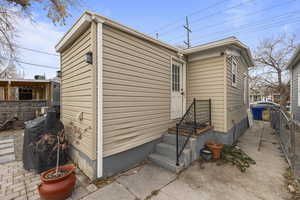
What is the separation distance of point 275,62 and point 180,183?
16.1 m

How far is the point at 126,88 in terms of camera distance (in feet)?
10.2

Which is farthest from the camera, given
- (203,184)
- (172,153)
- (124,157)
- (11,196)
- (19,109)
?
(19,109)

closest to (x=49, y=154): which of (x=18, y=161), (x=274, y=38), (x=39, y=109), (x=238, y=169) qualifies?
(x=18, y=161)

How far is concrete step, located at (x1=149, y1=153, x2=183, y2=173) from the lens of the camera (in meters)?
3.00

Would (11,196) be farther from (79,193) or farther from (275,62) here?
(275,62)

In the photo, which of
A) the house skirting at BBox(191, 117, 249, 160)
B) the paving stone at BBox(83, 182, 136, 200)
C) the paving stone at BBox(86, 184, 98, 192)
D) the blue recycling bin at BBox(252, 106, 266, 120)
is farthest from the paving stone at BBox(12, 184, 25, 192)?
the blue recycling bin at BBox(252, 106, 266, 120)

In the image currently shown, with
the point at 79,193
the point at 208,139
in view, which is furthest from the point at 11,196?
the point at 208,139

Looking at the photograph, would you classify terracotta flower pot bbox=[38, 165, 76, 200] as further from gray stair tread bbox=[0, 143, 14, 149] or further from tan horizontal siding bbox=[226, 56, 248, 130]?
tan horizontal siding bbox=[226, 56, 248, 130]

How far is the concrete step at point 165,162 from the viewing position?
300cm

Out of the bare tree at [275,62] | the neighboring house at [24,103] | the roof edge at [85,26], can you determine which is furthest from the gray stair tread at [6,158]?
the bare tree at [275,62]

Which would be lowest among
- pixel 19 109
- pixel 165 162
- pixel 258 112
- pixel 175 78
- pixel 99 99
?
pixel 165 162

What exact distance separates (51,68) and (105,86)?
19.8 m

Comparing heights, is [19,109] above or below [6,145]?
above

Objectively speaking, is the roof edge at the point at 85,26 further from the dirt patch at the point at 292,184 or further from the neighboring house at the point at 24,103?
the neighboring house at the point at 24,103
